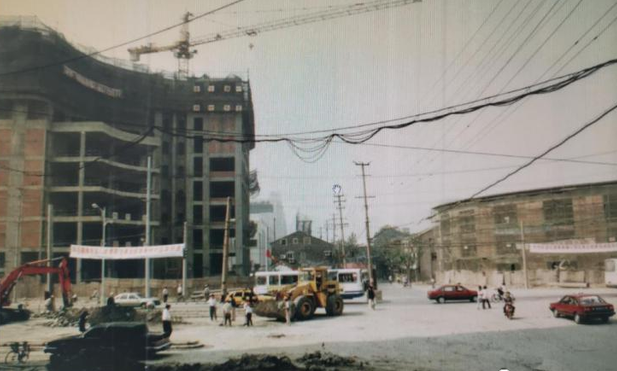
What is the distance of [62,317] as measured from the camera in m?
21.6

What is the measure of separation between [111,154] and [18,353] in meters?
19.5

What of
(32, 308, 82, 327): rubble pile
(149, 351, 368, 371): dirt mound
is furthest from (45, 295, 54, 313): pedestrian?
(149, 351, 368, 371): dirt mound

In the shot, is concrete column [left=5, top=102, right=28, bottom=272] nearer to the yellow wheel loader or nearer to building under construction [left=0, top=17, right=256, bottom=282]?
building under construction [left=0, top=17, right=256, bottom=282]

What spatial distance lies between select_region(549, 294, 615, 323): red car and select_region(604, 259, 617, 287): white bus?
22.6m

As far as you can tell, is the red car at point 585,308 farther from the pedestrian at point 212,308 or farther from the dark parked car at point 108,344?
the dark parked car at point 108,344

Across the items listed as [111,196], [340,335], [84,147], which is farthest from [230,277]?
[340,335]

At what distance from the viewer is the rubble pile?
20.8 metres

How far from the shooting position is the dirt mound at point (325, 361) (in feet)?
42.4

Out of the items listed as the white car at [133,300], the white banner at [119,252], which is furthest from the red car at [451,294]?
the white car at [133,300]

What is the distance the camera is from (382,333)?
17.8 meters

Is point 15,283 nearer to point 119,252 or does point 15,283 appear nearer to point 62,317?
point 62,317

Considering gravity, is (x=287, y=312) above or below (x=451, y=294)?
above

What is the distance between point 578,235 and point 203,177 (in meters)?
34.4

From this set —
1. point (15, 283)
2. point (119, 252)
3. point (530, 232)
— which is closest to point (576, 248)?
point (530, 232)
